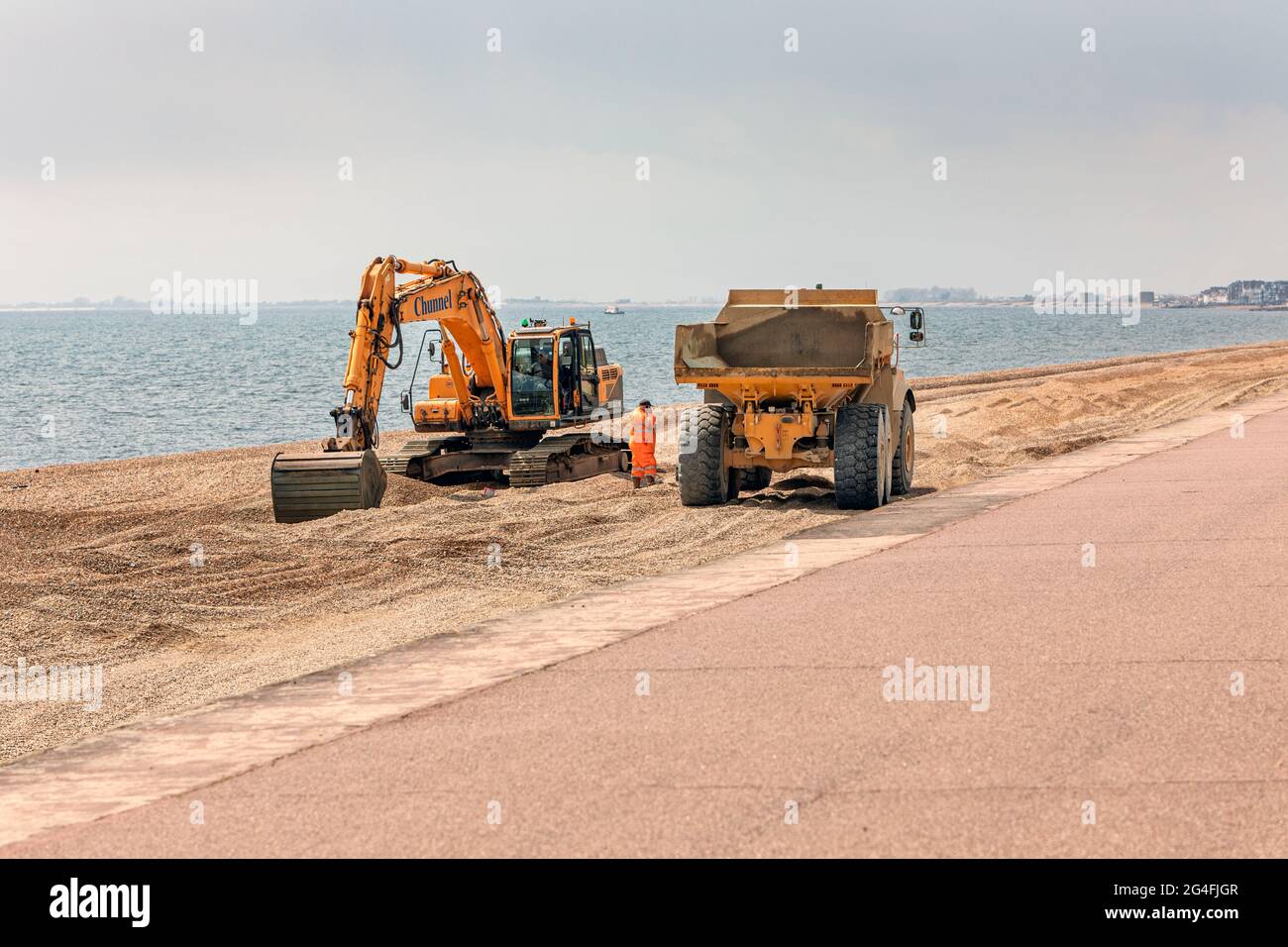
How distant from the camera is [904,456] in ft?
68.1

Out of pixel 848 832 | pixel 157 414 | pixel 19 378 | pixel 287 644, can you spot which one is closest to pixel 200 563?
pixel 287 644

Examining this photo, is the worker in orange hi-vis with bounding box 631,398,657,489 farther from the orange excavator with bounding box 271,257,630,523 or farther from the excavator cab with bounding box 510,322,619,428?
the excavator cab with bounding box 510,322,619,428

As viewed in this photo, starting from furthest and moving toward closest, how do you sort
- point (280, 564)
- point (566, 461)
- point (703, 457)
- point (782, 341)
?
point (566, 461)
point (782, 341)
point (703, 457)
point (280, 564)

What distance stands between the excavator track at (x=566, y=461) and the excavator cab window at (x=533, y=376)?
63 cm

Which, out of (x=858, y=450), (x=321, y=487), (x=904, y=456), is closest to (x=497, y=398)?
(x=321, y=487)

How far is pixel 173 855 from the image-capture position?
6.25 meters

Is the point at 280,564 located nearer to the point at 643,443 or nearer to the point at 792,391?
the point at 792,391

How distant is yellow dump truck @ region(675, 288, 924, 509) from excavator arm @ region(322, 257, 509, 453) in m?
4.16

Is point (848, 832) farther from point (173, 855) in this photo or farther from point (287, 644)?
point (287, 644)

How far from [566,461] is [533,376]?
1.77 metres

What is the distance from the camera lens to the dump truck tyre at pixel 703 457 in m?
18.8

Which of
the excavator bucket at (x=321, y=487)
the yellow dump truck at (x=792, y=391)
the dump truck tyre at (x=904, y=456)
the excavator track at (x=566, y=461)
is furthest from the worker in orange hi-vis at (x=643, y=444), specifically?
the excavator bucket at (x=321, y=487)

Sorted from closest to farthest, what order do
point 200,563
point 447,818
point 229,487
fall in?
point 447,818
point 200,563
point 229,487
